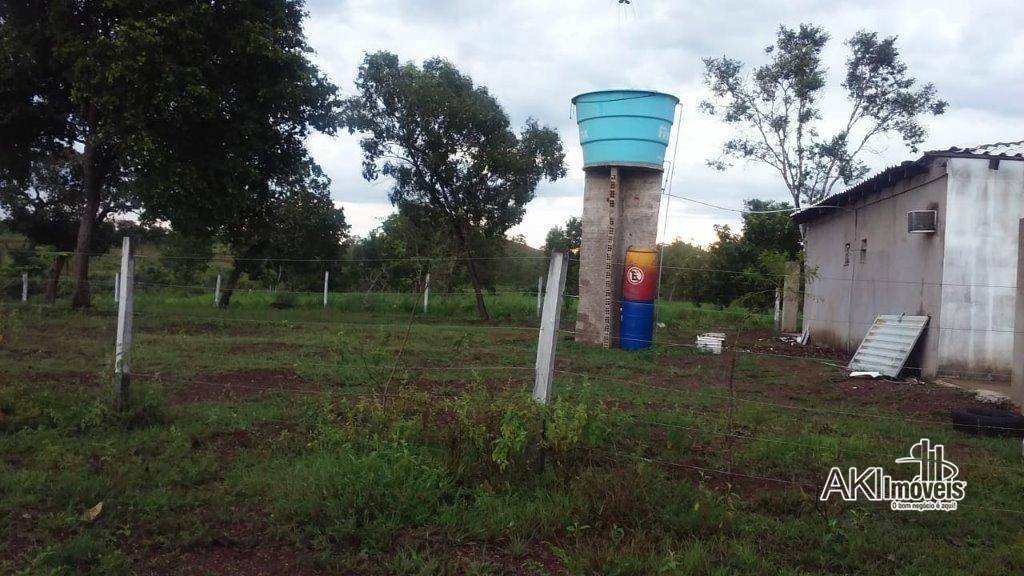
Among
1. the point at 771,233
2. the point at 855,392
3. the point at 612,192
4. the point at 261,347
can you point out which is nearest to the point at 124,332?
the point at 261,347

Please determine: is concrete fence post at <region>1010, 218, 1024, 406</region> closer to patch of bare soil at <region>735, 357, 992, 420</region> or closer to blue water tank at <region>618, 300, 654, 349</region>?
patch of bare soil at <region>735, 357, 992, 420</region>

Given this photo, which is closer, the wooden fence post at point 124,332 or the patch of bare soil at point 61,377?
the wooden fence post at point 124,332

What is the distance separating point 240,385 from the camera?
7.71 meters

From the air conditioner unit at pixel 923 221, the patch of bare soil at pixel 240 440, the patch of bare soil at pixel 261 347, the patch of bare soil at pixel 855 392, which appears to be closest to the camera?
the patch of bare soil at pixel 240 440

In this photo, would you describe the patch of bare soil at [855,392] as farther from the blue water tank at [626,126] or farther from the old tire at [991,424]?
the blue water tank at [626,126]

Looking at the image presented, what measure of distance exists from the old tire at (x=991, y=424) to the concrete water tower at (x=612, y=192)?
6701mm

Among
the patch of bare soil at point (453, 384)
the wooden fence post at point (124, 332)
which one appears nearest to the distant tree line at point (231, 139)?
the patch of bare soil at point (453, 384)

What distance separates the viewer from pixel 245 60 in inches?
622

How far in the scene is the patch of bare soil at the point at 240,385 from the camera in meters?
7.17

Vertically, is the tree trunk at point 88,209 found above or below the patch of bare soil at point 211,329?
above

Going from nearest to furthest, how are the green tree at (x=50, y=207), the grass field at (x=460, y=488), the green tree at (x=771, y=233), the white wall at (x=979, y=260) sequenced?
the grass field at (x=460, y=488), the white wall at (x=979, y=260), the green tree at (x=50, y=207), the green tree at (x=771, y=233)

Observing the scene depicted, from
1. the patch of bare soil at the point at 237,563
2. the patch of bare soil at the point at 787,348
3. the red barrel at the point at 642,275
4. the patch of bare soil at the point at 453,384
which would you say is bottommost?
the patch of bare soil at the point at 237,563

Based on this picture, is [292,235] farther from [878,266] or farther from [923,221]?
[923,221]

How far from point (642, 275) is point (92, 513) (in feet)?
32.4
